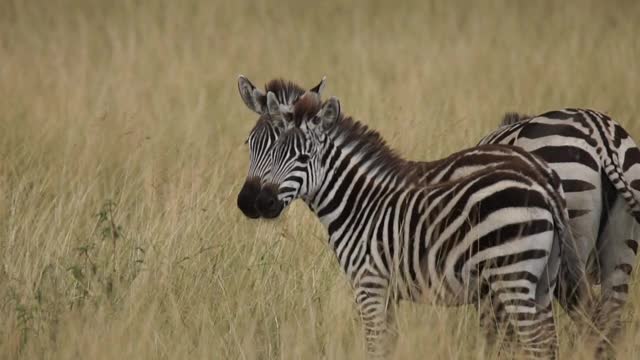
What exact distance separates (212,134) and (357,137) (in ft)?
17.8

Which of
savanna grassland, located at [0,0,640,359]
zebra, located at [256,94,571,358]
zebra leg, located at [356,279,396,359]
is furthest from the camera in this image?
savanna grassland, located at [0,0,640,359]

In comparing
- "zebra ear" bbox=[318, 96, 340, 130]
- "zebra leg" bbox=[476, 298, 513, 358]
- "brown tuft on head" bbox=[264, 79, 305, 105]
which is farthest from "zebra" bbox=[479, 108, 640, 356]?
"brown tuft on head" bbox=[264, 79, 305, 105]

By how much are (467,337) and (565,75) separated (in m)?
7.21

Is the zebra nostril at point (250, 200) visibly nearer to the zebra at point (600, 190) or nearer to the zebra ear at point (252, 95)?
the zebra ear at point (252, 95)

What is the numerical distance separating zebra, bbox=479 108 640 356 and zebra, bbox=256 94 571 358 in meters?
0.33

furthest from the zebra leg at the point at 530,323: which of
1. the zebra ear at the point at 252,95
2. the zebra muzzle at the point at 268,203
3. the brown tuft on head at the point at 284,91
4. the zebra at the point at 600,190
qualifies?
the zebra ear at the point at 252,95

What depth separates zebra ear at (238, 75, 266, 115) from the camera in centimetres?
709

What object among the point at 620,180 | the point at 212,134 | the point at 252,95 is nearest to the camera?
the point at 620,180

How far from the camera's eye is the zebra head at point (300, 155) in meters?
6.80

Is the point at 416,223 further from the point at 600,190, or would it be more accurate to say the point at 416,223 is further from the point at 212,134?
the point at 212,134

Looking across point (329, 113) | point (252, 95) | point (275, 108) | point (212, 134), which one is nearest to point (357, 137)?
point (329, 113)

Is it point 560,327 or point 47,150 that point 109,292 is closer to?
point 560,327

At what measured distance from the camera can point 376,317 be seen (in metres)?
6.58

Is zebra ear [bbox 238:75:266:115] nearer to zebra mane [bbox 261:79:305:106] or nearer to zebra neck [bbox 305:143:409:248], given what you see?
zebra mane [bbox 261:79:305:106]
